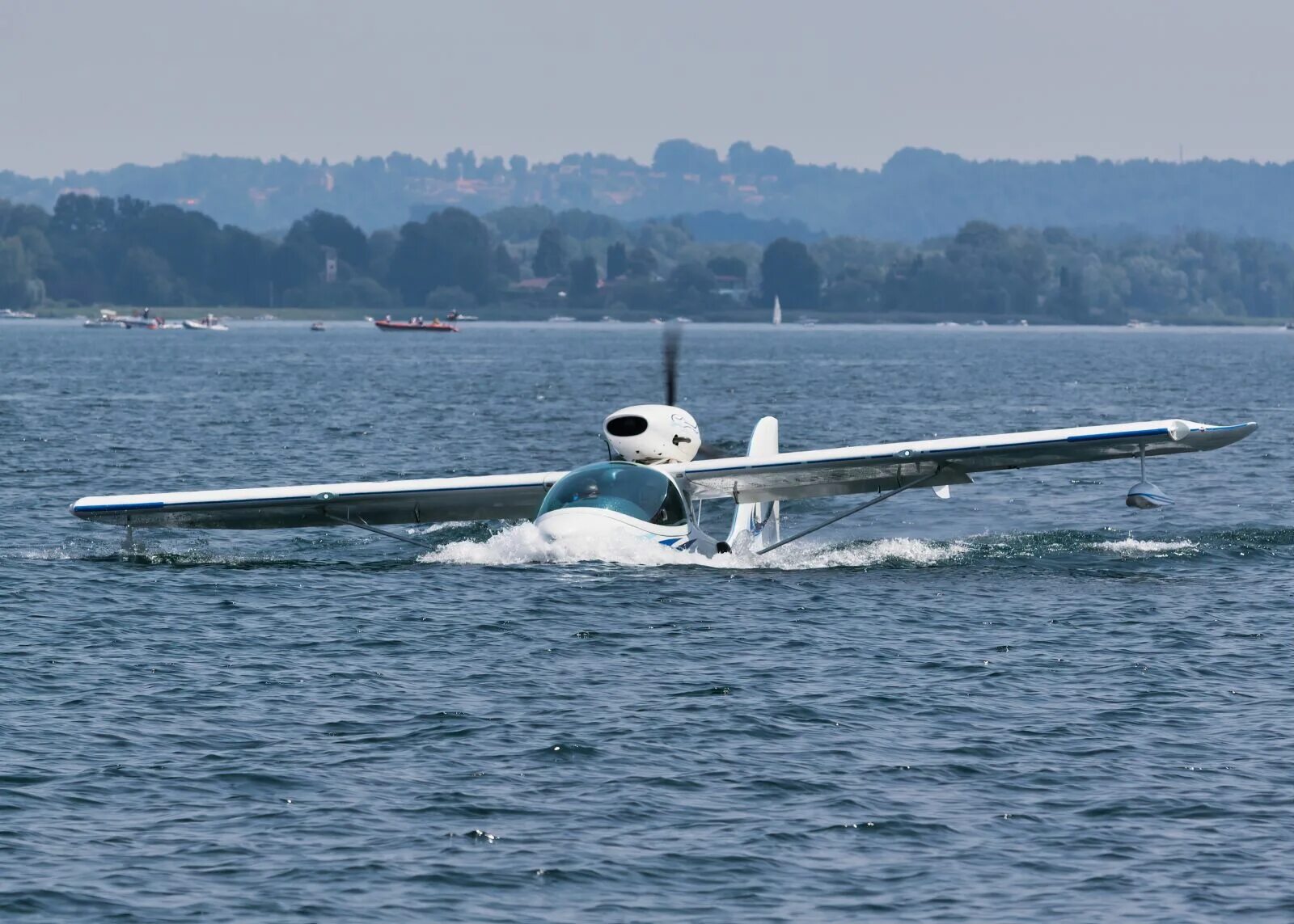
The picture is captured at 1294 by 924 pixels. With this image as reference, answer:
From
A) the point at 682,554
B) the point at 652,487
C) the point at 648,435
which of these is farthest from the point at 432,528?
the point at 652,487

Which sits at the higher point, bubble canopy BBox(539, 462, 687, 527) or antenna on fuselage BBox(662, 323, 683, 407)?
antenna on fuselage BBox(662, 323, 683, 407)

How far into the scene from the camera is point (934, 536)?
41281 millimetres

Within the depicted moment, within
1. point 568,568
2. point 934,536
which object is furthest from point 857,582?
point 934,536

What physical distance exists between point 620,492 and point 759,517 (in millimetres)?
6456

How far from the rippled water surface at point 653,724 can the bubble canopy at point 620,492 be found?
0.78 metres

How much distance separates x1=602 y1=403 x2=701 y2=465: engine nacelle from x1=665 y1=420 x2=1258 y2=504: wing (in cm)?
34

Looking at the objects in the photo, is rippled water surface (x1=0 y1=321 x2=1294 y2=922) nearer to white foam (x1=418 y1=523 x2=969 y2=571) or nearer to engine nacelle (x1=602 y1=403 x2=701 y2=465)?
white foam (x1=418 y1=523 x2=969 y2=571)

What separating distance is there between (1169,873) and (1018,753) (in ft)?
12.1

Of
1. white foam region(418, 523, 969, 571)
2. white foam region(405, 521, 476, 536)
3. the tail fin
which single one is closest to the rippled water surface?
white foam region(418, 523, 969, 571)

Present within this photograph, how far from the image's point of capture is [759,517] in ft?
125

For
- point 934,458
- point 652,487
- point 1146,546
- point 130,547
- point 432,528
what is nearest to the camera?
point 652,487

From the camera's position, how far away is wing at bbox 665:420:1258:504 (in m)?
32.3

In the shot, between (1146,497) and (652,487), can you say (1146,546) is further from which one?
(652,487)

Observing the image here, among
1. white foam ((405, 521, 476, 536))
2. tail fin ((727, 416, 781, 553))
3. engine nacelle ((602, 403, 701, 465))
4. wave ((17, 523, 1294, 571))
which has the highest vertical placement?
engine nacelle ((602, 403, 701, 465))
